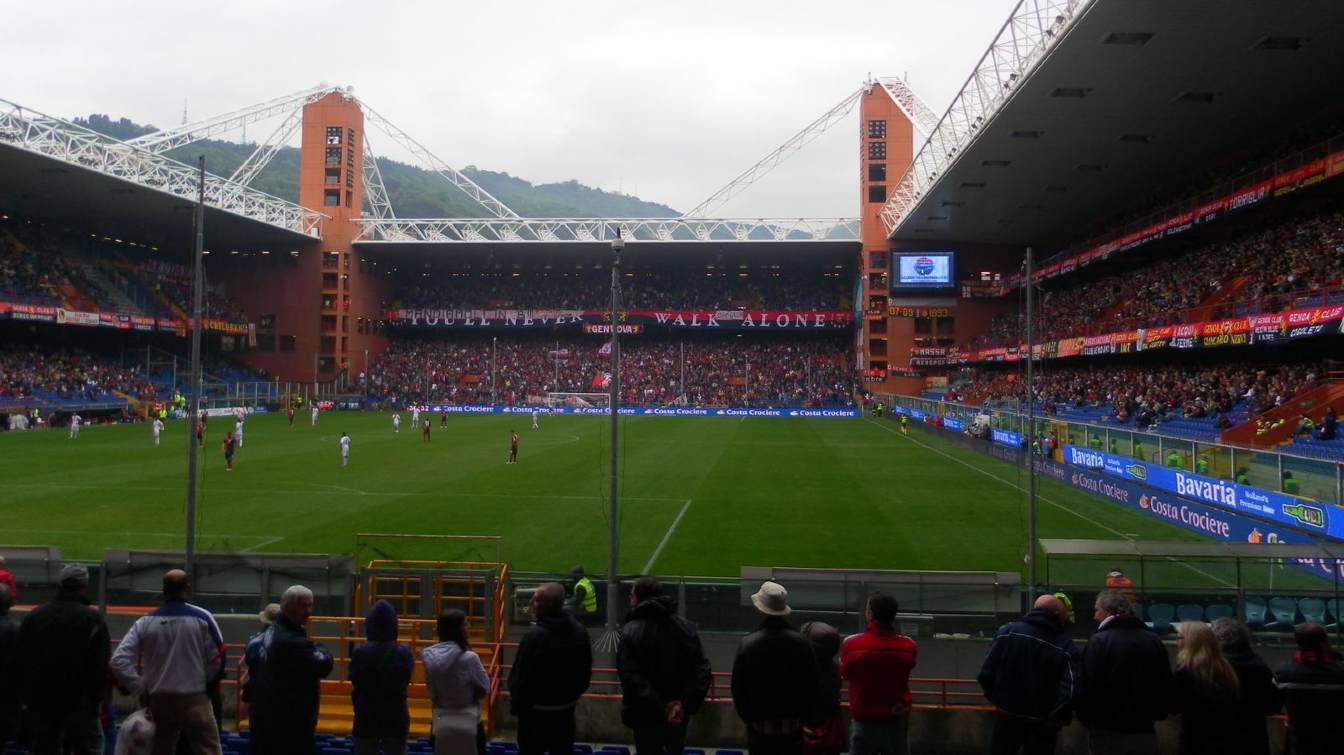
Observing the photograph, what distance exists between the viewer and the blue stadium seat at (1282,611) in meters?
11.4

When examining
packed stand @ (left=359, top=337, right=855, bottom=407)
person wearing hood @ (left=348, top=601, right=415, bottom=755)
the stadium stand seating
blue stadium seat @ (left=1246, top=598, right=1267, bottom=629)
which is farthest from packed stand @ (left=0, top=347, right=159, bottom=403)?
blue stadium seat @ (left=1246, top=598, right=1267, bottom=629)

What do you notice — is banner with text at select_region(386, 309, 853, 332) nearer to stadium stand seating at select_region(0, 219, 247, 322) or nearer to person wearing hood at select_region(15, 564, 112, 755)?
stadium stand seating at select_region(0, 219, 247, 322)

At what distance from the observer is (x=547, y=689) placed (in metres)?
5.38

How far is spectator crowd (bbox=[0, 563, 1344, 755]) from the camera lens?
516cm

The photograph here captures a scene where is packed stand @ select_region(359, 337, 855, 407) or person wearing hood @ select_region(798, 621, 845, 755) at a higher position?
packed stand @ select_region(359, 337, 855, 407)

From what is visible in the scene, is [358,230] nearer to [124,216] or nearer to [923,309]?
[124,216]

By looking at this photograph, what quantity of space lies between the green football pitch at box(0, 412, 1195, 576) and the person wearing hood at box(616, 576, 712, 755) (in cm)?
1254

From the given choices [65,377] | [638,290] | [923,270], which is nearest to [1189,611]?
[65,377]

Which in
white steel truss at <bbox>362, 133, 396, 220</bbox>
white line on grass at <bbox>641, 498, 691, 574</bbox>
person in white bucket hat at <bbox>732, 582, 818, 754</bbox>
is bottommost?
white line on grass at <bbox>641, 498, 691, 574</bbox>

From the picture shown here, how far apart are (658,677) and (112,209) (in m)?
68.8

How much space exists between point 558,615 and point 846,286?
8591cm

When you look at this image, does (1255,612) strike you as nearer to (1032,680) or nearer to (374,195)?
(1032,680)

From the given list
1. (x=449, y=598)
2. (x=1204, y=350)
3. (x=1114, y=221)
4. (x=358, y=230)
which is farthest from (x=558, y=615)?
(x=358, y=230)

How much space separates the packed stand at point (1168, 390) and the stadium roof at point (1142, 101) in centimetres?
1025
